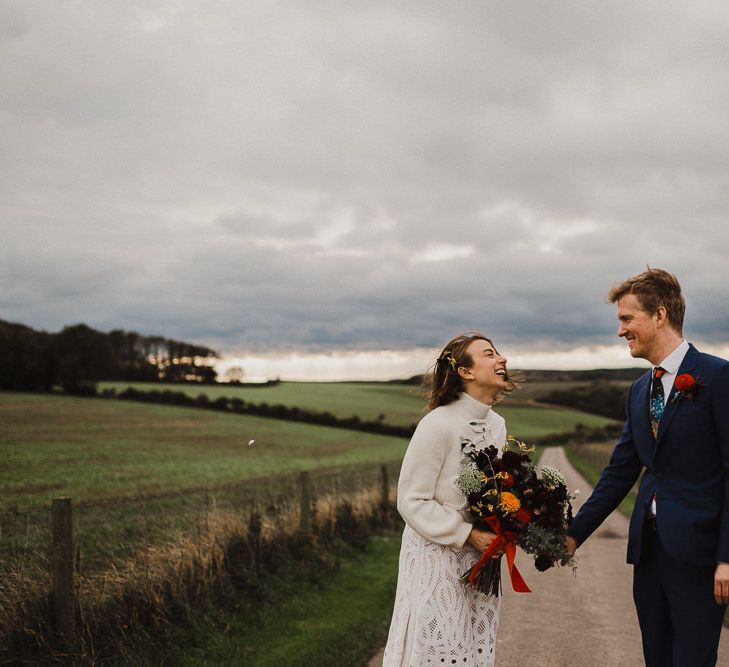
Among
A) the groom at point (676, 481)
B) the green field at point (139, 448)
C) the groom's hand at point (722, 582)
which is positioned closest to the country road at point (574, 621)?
the groom at point (676, 481)

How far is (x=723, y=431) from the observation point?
128 inches

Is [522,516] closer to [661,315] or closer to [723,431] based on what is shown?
Answer: [723,431]

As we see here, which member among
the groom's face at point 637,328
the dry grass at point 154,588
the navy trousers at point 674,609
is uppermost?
the groom's face at point 637,328

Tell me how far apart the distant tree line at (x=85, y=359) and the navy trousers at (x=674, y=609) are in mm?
44690

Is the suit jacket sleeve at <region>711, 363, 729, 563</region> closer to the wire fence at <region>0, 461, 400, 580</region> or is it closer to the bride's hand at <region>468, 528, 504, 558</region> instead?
the bride's hand at <region>468, 528, 504, 558</region>

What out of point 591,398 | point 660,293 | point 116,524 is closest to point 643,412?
point 660,293

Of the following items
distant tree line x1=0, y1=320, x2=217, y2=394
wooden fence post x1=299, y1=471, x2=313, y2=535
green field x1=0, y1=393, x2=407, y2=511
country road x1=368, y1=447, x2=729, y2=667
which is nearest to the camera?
country road x1=368, y1=447, x2=729, y2=667

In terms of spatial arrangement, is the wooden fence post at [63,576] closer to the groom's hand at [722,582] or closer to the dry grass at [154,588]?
the dry grass at [154,588]

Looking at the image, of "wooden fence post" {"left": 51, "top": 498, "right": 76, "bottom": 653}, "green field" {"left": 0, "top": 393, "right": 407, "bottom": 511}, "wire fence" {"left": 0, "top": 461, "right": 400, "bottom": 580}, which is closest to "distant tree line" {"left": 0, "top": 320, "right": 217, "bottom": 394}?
"green field" {"left": 0, "top": 393, "right": 407, "bottom": 511}

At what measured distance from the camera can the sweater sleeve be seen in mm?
3434

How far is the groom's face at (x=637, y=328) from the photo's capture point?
352 centimetres

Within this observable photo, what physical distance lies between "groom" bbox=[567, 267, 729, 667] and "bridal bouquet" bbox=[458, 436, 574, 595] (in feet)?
1.48

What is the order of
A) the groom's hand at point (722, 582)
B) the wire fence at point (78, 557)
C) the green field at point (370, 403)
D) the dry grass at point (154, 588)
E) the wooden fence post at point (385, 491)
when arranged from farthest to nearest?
1. the green field at point (370, 403)
2. the wooden fence post at point (385, 491)
3. the wire fence at point (78, 557)
4. the dry grass at point (154, 588)
5. the groom's hand at point (722, 582)

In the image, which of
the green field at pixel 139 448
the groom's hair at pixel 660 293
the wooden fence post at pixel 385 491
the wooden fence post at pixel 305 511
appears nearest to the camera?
the groom's hair at pixel 660 293
